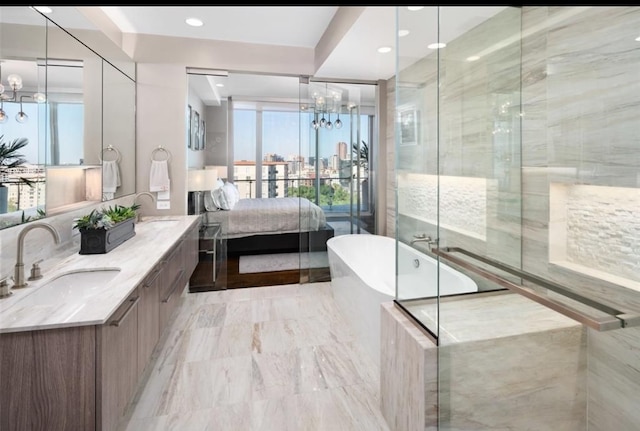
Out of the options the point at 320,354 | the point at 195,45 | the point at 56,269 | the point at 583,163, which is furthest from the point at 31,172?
the point at 583,163

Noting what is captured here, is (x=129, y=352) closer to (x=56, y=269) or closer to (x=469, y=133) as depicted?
(x=56, y=269)

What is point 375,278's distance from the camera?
3.83 m

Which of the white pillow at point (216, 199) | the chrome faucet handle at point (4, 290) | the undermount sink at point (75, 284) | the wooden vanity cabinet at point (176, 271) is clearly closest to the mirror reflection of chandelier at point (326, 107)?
the white pillow at point (216, 199)

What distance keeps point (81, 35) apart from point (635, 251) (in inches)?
141

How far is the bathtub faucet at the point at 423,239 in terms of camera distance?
2.25 m

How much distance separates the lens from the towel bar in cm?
138

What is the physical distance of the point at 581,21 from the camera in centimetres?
167

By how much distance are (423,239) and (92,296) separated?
1.84 metres

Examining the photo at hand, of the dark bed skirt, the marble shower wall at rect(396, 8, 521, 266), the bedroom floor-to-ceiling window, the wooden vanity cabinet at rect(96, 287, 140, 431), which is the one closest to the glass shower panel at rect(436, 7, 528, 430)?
the marble shower wall at rect(396, 8, 521, 266)

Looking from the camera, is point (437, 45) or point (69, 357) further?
point (437, 45)

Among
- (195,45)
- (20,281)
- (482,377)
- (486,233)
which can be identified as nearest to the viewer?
(482,377)

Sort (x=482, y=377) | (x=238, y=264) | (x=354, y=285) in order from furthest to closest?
(x=238, y=264) < (x=354, y=285) < (x=482, y=377)

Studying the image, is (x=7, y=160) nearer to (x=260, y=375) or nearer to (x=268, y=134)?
(x=260, y=375)

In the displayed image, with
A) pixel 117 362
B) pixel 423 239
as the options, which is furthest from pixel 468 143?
pixel 117 362
